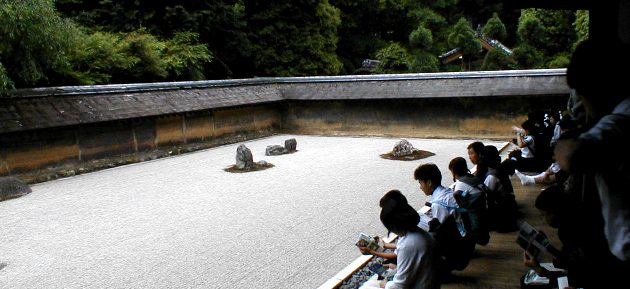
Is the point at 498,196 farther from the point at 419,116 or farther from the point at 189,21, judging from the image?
the point at 189,21

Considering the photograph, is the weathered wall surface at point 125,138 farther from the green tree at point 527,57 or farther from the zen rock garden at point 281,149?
the green tree at point 527,57

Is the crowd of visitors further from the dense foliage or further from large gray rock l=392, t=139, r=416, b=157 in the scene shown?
the dense foliage

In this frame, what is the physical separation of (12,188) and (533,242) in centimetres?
961

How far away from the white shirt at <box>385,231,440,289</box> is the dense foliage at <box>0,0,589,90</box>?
15470 millimetres

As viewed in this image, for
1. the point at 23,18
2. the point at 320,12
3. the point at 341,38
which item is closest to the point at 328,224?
the point at 23,18

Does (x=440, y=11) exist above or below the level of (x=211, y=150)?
above

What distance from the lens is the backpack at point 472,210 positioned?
13.4 feet

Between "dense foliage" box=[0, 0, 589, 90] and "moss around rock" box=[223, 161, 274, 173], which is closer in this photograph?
"moss around rock" box=[223, 161, 274, 173]

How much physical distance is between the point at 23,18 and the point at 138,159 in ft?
16.0

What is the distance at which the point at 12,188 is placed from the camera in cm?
905

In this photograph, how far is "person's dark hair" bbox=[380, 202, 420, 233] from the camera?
10.0 feet

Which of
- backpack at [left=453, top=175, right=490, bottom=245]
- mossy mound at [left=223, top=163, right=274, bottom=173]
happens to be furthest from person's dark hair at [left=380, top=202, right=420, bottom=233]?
mossy mound at [left=223, top=163, right=274, bottom=173]

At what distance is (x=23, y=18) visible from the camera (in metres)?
8.50

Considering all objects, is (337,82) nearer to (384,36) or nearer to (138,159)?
(138,159)
